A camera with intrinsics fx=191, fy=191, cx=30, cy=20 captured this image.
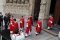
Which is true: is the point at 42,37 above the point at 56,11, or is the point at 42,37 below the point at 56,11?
below

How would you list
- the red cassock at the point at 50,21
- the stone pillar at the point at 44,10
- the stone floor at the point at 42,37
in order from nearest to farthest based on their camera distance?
the stone floor at the point at 42,37 < the red cassock at the point at 50,21 < the stone pillar at the point at 44,10

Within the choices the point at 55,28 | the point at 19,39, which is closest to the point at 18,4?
the point at 55,28

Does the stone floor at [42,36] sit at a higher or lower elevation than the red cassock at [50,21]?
lower

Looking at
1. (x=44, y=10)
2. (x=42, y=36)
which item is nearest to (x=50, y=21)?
(x=44, y=10)

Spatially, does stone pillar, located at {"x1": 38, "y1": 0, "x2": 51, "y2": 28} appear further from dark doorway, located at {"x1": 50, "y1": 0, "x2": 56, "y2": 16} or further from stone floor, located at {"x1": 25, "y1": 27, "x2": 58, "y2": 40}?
stone floor, located at {"x1": 25, "y1": 27, "x2": 58, "y2": 40}

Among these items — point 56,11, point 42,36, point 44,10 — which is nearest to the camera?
point 42,36

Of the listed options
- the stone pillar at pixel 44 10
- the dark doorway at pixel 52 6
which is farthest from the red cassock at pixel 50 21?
the dark doorway at pixel 52 6

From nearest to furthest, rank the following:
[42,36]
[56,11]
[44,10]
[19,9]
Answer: [42,36] < [44,10] < [56,11] < [19,9]

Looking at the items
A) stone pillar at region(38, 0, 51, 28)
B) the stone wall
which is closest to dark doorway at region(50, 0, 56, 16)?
stone pillar at region(38, 0, 51, 28)

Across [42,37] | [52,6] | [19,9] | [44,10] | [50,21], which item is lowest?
[42,37]

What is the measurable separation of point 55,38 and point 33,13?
221 inches

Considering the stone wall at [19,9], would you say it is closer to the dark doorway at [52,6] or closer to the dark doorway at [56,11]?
the dark doorway at [52,6]

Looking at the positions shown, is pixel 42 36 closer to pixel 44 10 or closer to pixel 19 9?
pixel 44 10

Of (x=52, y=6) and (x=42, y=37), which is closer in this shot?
(x=42, y=37)
